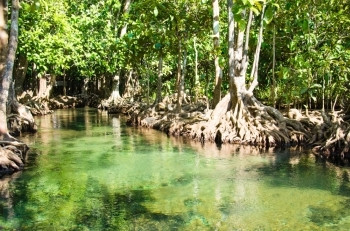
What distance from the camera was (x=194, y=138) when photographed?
1418 centimetres

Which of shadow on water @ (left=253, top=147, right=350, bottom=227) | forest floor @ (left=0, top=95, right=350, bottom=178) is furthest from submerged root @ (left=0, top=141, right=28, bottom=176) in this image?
shadow on water @ (left=253, top=147, right=350, bottom=227)

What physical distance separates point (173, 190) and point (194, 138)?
644 cm

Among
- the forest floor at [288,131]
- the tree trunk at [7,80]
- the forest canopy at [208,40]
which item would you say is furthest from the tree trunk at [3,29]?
the forest floor at [288,131]

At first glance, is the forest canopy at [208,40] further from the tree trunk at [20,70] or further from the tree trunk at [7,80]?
the tree trunk at [7,80]

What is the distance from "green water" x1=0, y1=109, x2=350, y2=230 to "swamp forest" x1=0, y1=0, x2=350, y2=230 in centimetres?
3

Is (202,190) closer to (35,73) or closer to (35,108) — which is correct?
(35,108)

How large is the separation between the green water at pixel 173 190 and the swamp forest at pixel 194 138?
0.09 feet

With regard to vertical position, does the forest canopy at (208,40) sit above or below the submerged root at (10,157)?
above

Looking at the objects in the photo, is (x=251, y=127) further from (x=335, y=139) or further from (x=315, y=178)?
(x=315, y=178)

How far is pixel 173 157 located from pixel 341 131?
A: 386cm

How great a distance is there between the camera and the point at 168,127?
647 inches

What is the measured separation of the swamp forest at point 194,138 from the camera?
6.46 m

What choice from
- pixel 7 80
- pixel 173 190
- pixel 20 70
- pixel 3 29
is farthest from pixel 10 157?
pixel 20 70

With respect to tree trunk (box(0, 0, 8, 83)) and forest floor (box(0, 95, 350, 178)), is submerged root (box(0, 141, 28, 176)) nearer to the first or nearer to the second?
forest floor (box(0, 95, 350, 178))
